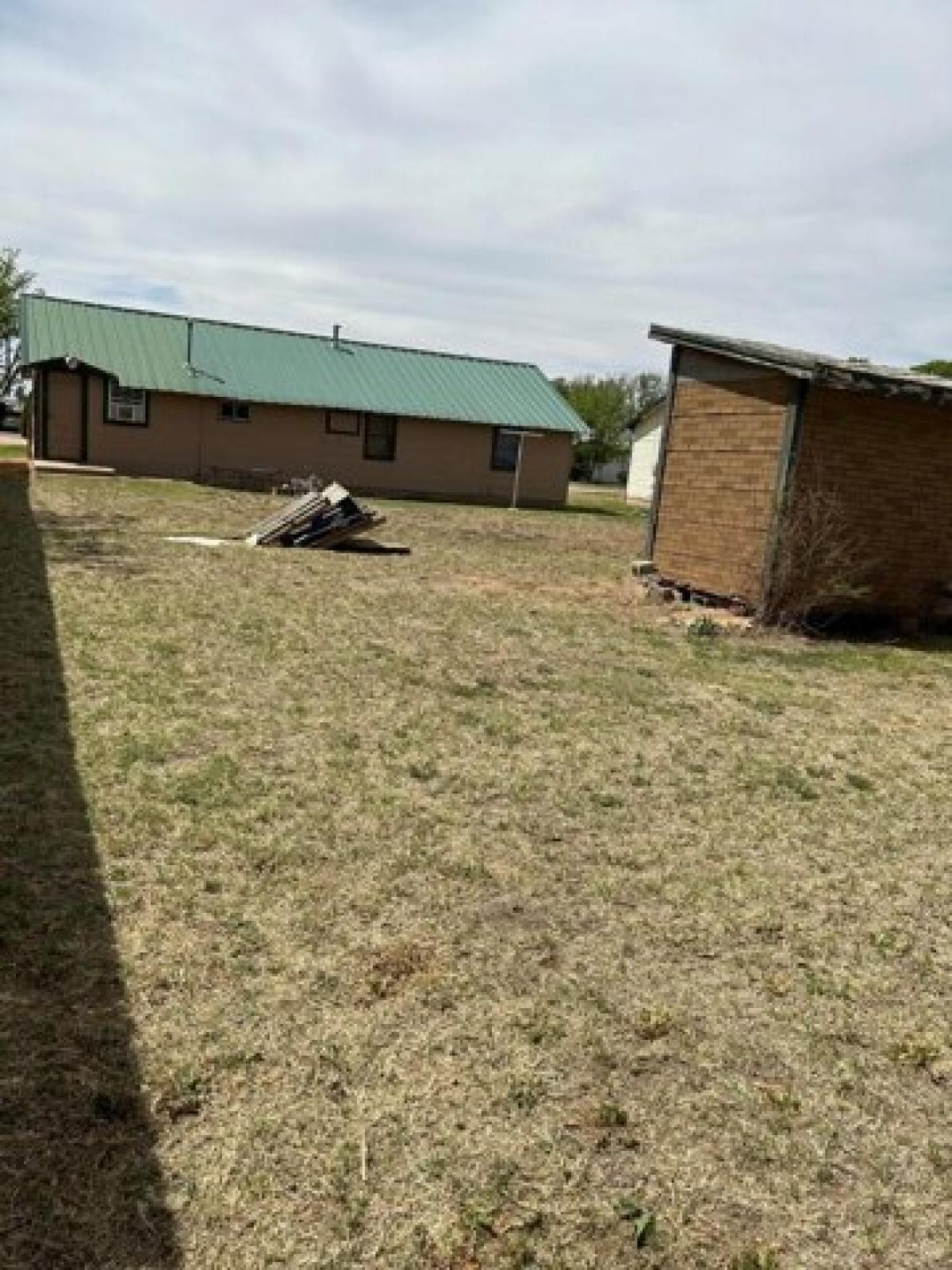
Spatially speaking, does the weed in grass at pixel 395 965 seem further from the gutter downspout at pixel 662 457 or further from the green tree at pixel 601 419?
the green tree at pixel 601 419

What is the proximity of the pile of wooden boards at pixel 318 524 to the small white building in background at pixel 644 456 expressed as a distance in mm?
24894

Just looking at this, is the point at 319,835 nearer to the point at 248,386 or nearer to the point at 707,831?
the point at 707,831

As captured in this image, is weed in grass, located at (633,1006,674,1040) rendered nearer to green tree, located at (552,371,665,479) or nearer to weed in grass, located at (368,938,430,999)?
weed in grass, located at (368,938,430,999)

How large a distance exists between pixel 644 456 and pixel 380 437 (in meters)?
14.3

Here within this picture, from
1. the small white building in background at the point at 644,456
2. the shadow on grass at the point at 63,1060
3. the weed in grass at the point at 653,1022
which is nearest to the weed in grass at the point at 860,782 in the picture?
the weed in grass at the point at 653,1022

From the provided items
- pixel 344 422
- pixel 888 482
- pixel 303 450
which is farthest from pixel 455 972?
pixel 344 422

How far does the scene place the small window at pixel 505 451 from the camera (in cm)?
3209

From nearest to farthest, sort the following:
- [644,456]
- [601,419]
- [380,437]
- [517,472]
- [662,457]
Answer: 1. [662,457]
2. [380,437]
3. [517,472]
4. [644,456]
5. [601,419]

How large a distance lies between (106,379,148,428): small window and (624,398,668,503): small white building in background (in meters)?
19.6

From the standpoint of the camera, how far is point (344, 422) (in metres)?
29.9

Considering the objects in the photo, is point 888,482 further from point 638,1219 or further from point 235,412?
point 235,412

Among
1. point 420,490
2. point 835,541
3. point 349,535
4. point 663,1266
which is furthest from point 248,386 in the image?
point 663,1266

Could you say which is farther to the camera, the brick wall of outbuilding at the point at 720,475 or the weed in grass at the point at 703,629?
the brick wall of outbuilding at the point at 720,475

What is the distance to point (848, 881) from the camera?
490 cm
